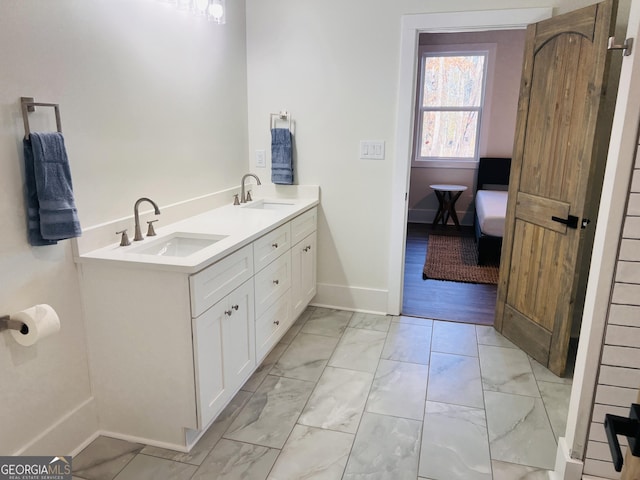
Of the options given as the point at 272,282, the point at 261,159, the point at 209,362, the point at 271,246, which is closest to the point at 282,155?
the point at 261,159

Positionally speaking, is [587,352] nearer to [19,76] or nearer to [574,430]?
[574,430]

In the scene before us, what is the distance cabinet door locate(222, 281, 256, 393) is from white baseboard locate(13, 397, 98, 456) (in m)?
0.61

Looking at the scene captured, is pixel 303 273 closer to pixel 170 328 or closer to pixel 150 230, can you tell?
pixel 150 230

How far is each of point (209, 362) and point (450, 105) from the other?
18.4ft

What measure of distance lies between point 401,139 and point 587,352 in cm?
189

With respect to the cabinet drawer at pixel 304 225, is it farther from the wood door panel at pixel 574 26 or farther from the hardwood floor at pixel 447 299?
the wood door panel at pixel 574 26

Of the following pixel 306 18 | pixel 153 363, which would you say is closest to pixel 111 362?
pixel 153 363

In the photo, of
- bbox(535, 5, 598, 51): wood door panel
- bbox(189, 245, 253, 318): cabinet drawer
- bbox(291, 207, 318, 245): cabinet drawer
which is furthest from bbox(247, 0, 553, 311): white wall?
bbox(189, 245, 253, 318): cabinet drawer

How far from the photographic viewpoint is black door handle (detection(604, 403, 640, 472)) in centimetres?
71

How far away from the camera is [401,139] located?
3.18 meters

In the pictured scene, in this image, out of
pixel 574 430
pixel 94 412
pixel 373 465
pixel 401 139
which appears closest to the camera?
pixel 574 430

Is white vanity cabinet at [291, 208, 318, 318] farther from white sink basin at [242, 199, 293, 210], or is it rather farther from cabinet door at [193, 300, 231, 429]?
cabinet door at [193, 300, 231, 429]

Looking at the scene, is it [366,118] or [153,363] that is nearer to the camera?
[153,363]

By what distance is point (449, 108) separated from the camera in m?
6.51
